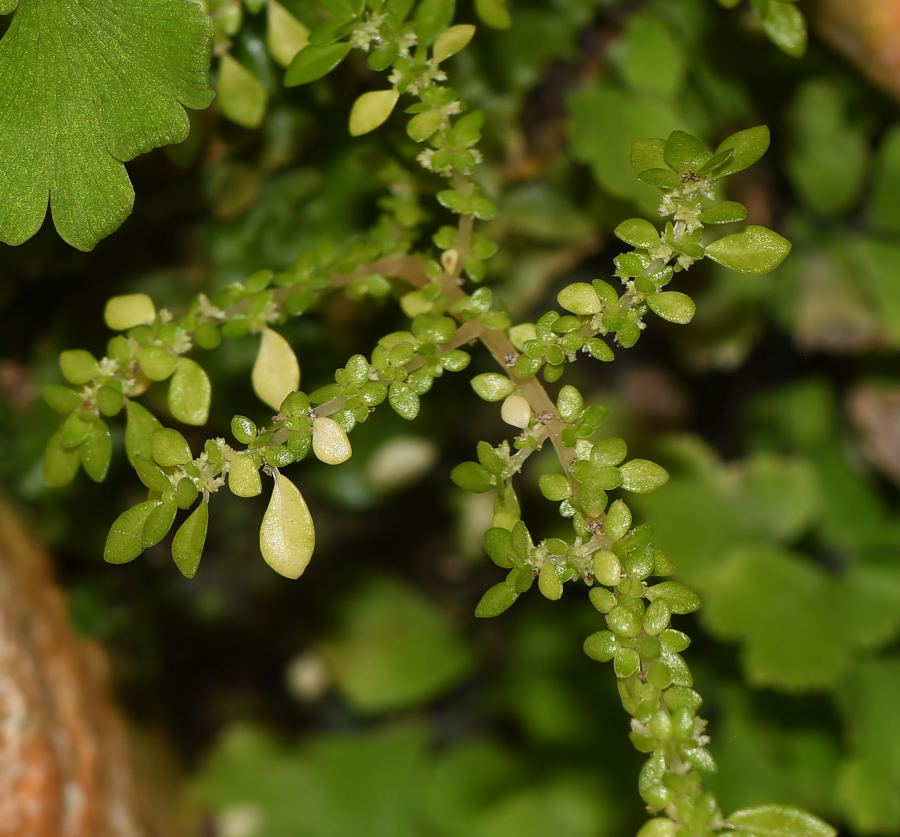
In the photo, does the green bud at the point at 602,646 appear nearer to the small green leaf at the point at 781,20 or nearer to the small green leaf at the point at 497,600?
the small green leaf at the point at 497,600

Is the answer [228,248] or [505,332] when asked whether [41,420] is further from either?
[505,332]

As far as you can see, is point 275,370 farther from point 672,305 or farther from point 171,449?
point 672,305

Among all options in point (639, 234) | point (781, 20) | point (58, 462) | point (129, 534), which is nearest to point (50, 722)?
point (58, 462)

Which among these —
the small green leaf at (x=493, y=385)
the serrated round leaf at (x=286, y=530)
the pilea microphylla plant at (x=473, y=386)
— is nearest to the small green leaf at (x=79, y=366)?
the pilea microphylla plant at (x=473, y=386)

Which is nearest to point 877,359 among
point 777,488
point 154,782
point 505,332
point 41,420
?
point 777,488

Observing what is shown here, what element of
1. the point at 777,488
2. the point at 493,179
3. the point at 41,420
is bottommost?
the point at 777,488

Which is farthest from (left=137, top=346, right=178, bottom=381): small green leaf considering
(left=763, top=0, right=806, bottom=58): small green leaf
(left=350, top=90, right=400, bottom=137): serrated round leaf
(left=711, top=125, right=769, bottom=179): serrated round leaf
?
(left=763, top=0, right=806, bottom=58): small green leaf

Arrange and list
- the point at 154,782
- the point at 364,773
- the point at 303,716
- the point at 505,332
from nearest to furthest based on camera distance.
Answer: the point at 505,332 → the point at 154,782 → the point at 364,773 → the point at 303,716
